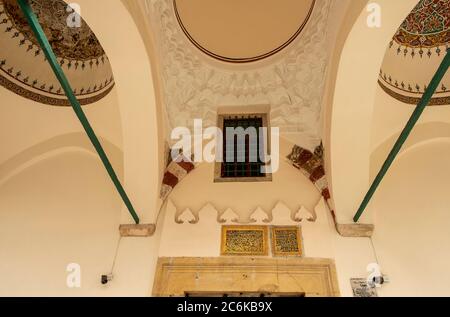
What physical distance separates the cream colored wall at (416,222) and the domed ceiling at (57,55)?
3.38 meters

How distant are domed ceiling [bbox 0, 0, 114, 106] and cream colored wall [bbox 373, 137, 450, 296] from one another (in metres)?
3.38

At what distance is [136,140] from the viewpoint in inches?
147

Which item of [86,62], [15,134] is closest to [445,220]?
[86,62]

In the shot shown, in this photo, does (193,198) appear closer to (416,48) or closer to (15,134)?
(15,134)

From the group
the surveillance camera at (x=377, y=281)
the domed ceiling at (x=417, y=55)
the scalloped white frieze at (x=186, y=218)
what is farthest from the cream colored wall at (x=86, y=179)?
the domed ceiling at (x=417, y=55)

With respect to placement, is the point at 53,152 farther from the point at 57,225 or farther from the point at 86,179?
the point at 57,225

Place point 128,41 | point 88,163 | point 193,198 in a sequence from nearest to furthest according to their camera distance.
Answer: point 128,41 → point 193,198 → point 88,163

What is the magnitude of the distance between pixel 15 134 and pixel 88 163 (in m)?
0.93

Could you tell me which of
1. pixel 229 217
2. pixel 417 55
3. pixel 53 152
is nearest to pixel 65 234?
pixel 53 152

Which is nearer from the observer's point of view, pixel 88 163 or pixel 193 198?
pixel 193 198

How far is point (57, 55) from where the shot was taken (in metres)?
4.41

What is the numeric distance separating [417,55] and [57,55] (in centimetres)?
427

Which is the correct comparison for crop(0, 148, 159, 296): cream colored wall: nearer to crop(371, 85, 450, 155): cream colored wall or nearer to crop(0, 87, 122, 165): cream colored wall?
crop(0, 87, 122, 165): cream colored wall

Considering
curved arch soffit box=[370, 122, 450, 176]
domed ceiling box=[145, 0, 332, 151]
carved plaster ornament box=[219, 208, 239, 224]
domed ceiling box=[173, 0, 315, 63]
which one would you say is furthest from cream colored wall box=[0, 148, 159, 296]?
curved arch soffit box=[370, 122, 450, 176]
